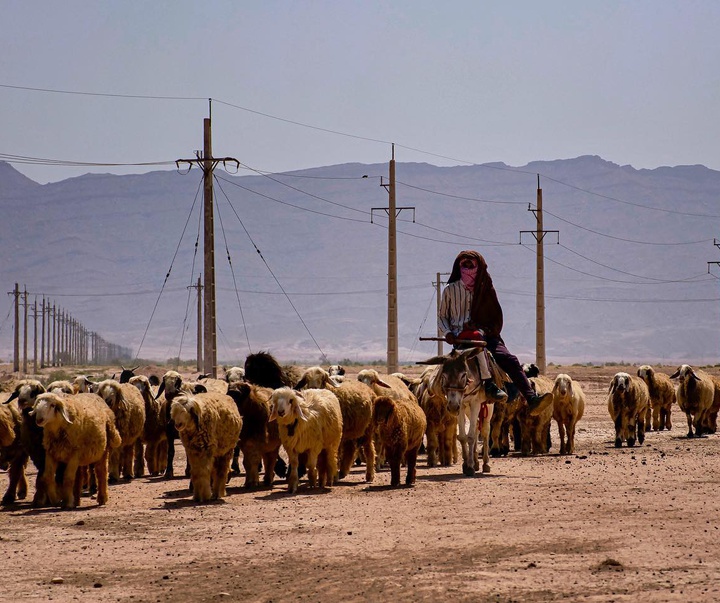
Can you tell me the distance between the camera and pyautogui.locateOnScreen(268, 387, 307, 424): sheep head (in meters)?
16.5

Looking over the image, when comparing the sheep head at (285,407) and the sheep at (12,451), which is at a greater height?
the sheep head at (285,407)

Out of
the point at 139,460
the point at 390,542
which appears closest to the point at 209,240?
the point at 139,460

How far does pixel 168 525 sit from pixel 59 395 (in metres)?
2.96

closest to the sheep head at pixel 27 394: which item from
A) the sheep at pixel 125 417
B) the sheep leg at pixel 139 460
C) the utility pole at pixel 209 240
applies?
the sheep at pixel 125 417

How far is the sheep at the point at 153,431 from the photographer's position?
20484 mm

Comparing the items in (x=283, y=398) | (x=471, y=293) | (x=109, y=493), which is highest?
(x=471, y=293)

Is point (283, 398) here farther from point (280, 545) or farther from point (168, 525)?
point (280, 545)

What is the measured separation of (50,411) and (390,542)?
522 cm

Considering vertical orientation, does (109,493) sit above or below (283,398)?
below

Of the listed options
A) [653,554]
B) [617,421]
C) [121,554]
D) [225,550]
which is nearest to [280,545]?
[225,550]

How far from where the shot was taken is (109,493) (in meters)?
17.8

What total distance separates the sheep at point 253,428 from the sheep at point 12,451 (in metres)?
3.01

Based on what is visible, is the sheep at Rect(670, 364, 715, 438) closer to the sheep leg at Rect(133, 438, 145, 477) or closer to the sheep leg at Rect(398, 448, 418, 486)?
the sheep leg at Rect(398, 448, 418, 486)

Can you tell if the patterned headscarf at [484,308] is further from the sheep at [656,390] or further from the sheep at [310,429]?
the sheep at [656,390]
